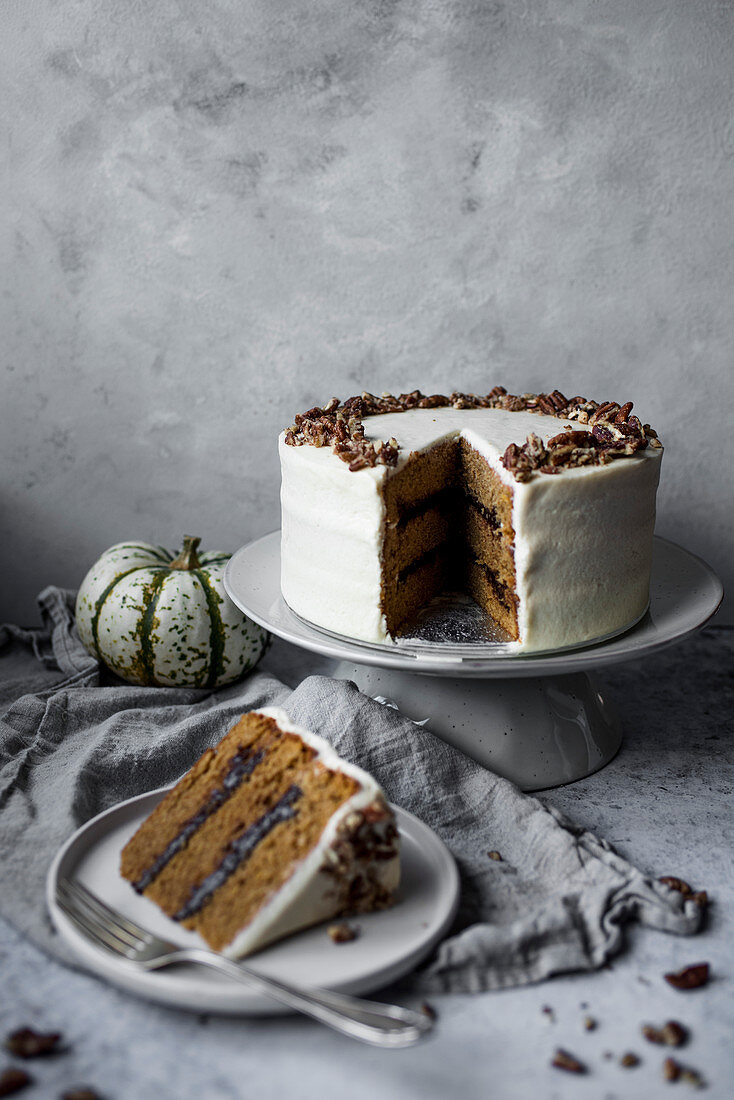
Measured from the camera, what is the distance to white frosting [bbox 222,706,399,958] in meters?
1.95

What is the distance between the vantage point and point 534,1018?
1945 mm

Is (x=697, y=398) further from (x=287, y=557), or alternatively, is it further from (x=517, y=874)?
(x=517, y=874)

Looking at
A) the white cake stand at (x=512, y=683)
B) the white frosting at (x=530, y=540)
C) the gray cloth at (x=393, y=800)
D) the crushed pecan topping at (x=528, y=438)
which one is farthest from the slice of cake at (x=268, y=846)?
the crushed pecan topping at (x=528, y=438)

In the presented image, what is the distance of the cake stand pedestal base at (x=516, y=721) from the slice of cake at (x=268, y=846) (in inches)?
26.6

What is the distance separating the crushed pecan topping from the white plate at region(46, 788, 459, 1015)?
98 cm

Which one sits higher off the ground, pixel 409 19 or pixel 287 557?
pixel 409 19

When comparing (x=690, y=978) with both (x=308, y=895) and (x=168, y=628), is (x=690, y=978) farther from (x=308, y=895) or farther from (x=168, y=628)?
(x=168, y=628)

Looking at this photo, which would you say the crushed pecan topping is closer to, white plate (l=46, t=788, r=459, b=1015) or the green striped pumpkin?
the green striped pumpkin

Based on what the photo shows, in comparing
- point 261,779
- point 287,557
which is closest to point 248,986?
point 261,779

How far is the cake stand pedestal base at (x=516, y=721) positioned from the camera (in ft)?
9.36

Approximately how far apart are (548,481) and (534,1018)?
130 cm

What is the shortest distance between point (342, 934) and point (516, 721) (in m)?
1.03

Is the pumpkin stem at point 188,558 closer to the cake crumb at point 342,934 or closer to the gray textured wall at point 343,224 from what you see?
the gray textured wall at point 343,224

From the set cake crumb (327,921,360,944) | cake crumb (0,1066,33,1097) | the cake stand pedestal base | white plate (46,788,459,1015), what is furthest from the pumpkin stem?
cake crumb (0,1066,33,1097)
